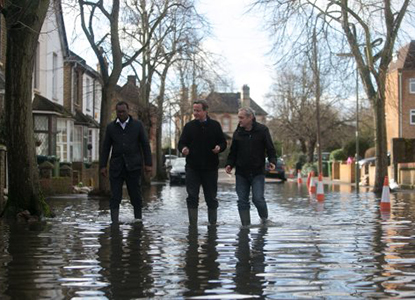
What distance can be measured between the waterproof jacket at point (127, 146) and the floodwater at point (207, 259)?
932 mm

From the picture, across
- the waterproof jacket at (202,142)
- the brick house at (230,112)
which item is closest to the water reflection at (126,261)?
the waterproof jacket at (202,142)

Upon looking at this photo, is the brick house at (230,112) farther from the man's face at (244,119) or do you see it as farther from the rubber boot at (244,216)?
the man's face at (244,119)

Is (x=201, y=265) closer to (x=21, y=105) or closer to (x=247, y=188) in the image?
(x=247, y=188)

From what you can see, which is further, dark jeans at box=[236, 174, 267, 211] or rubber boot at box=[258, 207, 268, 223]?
rubber boot at box=[258, 207, 268, 223]

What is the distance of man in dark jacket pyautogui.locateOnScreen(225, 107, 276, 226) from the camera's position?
35.2 feet

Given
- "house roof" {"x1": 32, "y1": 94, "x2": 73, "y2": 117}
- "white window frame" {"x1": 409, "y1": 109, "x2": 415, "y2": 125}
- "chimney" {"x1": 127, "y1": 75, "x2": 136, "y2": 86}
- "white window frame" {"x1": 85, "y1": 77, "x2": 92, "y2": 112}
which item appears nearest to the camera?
"house roof" {"x1": 32, "y1": 94, "x2": 73, "y2": 117}

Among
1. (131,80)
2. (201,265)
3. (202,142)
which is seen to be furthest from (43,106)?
(201,265)

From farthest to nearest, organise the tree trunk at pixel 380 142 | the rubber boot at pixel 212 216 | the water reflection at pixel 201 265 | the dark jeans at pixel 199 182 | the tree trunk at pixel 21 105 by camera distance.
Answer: the tree trunk at pixel 380 142, the tree trunk at pixel 21 105, the rubber boot at pixel 212 216, the dark jeans at pixel 199 182, the water reflection at pixel 201 265

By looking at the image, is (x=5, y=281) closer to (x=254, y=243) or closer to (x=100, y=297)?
(x=100, y=297)

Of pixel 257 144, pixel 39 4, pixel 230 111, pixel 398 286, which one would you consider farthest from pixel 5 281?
pixel 230 111

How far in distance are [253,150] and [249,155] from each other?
0.10 metres

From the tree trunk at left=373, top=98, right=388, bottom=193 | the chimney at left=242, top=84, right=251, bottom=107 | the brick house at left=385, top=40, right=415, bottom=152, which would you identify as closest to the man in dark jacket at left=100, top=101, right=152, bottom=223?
the tree trunk at left=373, top=98, right=388, bottom=193

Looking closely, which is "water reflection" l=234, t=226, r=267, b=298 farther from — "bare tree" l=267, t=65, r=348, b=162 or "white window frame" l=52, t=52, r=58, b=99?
"bare tree" l=267, t=65, r=348, b=162

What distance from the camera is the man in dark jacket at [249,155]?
35.2 ft
